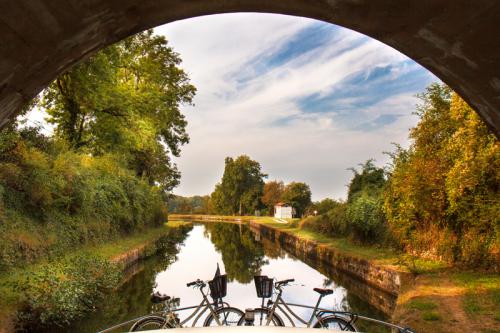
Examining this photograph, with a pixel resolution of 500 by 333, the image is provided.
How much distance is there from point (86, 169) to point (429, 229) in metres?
12.4

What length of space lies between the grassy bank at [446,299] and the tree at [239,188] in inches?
2391

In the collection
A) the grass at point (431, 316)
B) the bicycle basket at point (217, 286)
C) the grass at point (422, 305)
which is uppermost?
the bicycle basket at point (217, 286)

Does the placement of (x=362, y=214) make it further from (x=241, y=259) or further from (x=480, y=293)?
(x=480, y=293)

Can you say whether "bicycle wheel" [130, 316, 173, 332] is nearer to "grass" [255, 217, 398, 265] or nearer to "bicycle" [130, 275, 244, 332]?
"bicycle" [130, 275, 244, 332]

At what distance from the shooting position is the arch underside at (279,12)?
7.77ft

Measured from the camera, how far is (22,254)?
8812mm

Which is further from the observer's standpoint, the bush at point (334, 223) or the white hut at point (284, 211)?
the white hut at point (284, 211)

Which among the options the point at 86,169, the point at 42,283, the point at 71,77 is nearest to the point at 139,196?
the point at 86,169

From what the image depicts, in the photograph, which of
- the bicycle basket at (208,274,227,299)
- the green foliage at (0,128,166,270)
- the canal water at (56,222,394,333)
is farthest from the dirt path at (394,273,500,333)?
the green foliage at (0,128,166,270)

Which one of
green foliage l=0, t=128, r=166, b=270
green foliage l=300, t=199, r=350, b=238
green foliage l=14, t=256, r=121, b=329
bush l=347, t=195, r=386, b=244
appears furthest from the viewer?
green foliage l=300, t=199, r=350, b=238

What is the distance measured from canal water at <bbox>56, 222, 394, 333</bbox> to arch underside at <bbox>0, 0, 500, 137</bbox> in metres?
3.15

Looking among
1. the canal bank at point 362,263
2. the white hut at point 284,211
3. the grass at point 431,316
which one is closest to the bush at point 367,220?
the canal bank at point 362,263

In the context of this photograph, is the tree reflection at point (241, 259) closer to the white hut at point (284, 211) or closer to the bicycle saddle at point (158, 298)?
the bicycle saddle at point (158, 298)

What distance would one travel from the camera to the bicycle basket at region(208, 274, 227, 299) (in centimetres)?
505
